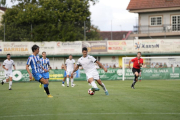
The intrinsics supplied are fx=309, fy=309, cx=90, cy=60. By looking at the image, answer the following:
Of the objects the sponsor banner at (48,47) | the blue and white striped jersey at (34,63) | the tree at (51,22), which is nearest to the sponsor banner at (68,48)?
the sponsor banner at (48,47)

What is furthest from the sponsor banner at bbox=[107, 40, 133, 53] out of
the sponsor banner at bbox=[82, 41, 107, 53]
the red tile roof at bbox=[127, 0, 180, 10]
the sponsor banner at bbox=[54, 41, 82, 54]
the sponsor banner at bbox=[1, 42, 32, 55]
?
the sponsor banner at bbox=[1, 42, 32, 55]

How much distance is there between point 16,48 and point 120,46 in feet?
43.7

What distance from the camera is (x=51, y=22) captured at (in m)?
42.3

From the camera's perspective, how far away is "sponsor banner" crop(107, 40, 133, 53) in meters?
39.1

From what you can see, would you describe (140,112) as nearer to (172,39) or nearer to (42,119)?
(42,119)

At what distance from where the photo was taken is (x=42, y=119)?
735 cm

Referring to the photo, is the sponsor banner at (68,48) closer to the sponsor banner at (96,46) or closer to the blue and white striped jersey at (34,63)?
the sponsor banner at (96,46)

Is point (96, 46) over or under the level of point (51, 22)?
under

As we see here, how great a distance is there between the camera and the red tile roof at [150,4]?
1646 inches

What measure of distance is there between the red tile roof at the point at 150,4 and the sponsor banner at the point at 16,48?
1503 centimetres

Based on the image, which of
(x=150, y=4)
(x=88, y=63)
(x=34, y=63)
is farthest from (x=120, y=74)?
(x=34, y=63)

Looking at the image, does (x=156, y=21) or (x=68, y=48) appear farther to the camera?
(x=156, y=21)

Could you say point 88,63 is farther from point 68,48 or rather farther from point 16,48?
point 16,48

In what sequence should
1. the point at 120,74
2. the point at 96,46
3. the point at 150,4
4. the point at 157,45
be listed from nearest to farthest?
the point at 120,74 < the point at 157,45 < the point at 96,46 < the point at 150,4
